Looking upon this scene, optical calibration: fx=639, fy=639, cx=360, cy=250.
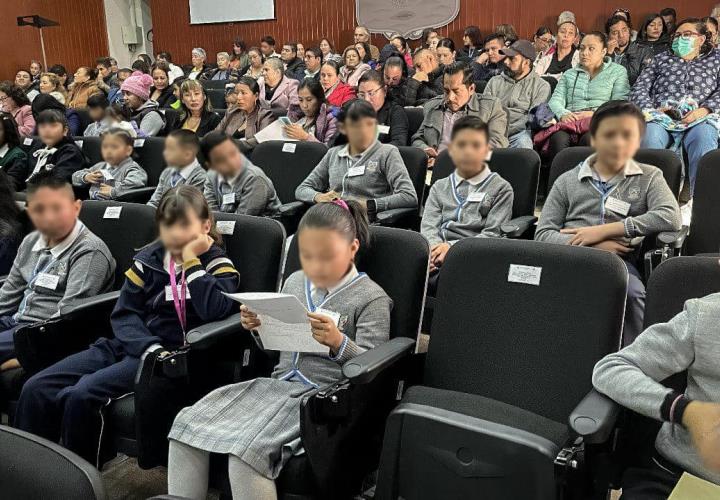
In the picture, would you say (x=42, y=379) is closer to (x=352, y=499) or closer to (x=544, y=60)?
(x=352, y=499)

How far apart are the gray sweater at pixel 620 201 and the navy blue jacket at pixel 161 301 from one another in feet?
3.60

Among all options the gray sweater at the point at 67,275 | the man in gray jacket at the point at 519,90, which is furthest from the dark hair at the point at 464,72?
the gray sweater at the point at 67,275

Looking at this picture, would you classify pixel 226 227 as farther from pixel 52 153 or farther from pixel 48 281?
pixel 52 153

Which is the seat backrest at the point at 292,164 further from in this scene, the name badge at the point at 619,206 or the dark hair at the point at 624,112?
the dark hair at the point at 624,112

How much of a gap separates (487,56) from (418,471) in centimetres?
516

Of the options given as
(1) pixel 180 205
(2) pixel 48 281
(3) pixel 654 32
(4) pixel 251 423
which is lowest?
(4) pixel 251 423

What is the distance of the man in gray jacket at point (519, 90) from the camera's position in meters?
2.60

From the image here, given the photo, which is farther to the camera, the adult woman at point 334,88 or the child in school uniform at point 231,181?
the adult woman at point 334,88

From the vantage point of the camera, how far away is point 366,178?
109 inches

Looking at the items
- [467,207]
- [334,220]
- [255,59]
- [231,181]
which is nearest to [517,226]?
[467,207]

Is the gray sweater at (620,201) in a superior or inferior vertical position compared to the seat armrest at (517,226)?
superior

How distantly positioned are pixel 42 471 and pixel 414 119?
277 cm

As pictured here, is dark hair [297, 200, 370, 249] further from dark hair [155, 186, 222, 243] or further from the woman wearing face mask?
the woman wearing face mask

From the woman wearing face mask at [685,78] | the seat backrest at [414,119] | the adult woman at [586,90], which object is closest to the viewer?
the adult woman at [586,90]
